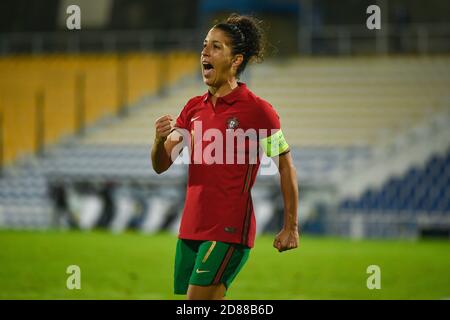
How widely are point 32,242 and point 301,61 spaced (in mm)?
11447

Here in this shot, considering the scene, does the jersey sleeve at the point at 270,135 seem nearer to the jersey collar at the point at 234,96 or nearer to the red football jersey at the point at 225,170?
the red football jersey at the point at 225,170

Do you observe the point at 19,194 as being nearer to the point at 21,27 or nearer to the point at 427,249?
the point at 21,27

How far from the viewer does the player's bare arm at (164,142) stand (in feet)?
20.3

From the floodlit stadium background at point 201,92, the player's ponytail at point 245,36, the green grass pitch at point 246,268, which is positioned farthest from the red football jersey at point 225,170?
the floodlit stadium background at point 201,92

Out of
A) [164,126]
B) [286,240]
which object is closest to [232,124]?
[164,126]

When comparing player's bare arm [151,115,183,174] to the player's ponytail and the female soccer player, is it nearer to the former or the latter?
the female soccer player

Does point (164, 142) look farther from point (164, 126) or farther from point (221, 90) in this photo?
point (221, 90)

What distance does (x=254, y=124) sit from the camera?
6.25 metres

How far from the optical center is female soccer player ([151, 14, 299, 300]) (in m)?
6.16

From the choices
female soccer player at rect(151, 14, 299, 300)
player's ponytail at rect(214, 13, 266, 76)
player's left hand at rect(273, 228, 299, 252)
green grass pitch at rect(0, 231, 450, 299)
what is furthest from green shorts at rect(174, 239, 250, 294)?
green grass pitch at rect(0, 231, 450, 299)

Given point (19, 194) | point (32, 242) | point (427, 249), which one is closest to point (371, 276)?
point (427, 249)

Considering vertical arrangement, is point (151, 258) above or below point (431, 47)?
below

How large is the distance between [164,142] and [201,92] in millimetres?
20662
